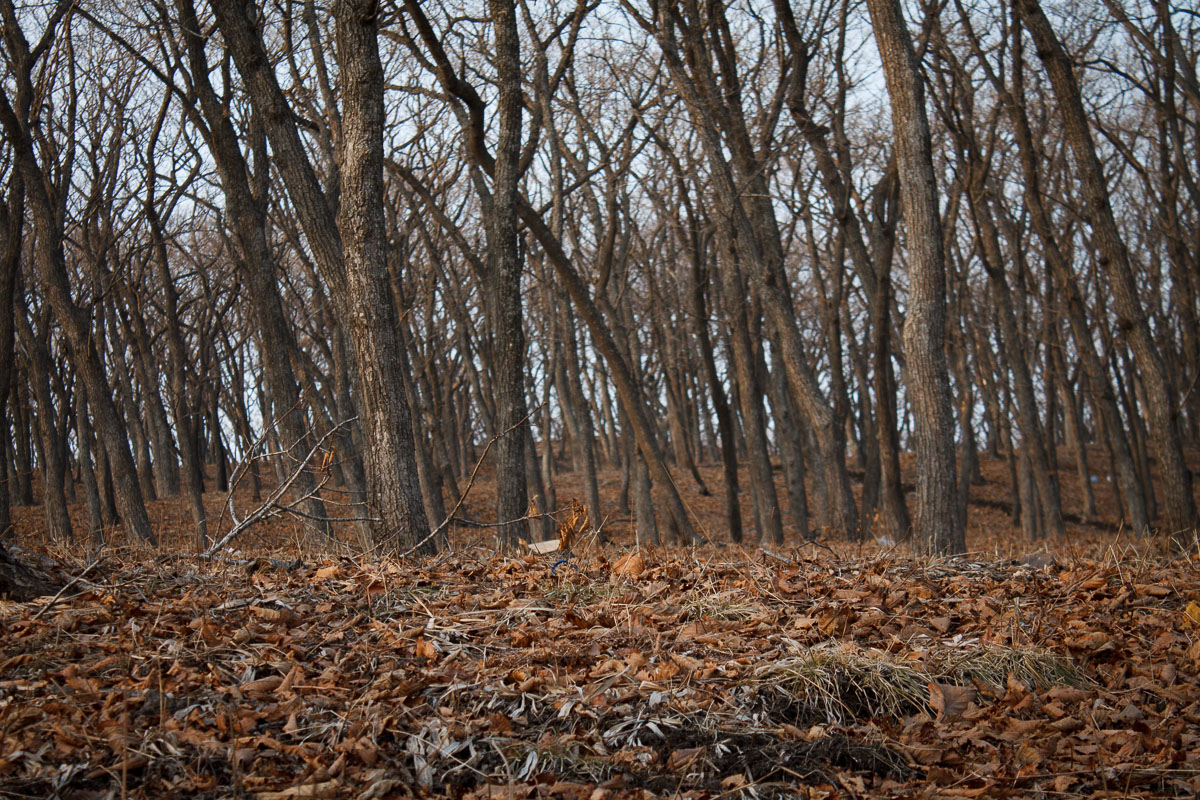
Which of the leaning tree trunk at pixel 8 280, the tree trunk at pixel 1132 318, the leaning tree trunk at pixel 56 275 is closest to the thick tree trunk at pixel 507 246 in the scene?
the leaning tree trunk at pixel 56 275

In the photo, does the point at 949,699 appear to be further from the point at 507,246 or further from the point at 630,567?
the point at 507,246

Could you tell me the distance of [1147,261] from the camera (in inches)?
998

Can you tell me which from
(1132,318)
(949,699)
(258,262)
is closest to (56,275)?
(258,262)

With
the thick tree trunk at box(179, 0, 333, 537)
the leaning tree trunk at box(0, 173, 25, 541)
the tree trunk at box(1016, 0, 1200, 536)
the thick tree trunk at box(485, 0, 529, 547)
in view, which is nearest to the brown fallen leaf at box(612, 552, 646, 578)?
the thick tree trunk at box(485, 0, 529, 547)

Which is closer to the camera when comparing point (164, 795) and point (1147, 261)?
point (164, 795)

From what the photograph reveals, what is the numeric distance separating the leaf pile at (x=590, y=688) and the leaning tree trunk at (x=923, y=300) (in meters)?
3.01

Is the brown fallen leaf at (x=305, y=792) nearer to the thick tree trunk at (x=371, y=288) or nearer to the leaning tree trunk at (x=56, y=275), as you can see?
the thick tree trunk at (x=371, y=288)

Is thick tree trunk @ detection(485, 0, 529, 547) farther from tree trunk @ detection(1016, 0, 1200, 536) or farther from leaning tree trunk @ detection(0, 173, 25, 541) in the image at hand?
tree trunk @ detection(1016, 0, 1200, 536)

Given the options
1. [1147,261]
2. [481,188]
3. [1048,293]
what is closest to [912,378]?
[481,188]

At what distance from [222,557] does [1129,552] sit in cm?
576

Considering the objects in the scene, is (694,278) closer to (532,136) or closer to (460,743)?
(532,136)

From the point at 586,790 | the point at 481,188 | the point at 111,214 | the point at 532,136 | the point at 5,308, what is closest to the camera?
the point at 586,790

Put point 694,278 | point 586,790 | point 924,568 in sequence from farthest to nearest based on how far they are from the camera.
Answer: point 694,278 → point 924,568 → point 586,790

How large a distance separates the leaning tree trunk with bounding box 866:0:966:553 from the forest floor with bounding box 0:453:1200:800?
9.27 feet
